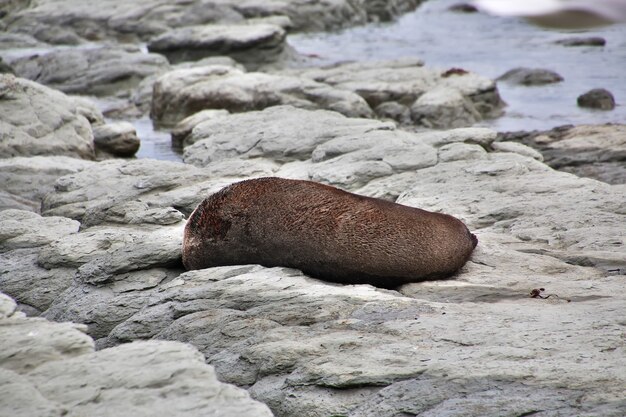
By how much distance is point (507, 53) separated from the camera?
64.6ft

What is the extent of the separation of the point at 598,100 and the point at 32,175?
27.4 ft

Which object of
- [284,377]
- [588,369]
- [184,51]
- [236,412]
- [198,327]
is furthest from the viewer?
[184,51]

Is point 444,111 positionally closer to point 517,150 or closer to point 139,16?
point 517,150

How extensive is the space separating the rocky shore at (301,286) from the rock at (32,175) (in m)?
0.03

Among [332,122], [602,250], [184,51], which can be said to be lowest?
[184,51]

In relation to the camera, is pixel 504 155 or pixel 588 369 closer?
pixel 588 369

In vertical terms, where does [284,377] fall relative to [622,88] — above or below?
above

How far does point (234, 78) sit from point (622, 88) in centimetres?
640

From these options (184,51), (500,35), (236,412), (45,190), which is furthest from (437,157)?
(500,35)

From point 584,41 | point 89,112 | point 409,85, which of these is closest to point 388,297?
point 89,112

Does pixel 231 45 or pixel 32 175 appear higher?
pixel 32 175

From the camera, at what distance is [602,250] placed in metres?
6.05

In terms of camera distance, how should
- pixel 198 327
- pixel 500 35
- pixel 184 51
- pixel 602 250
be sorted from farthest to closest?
pixel 500 35 < pixel 184 51 < pixel 602 250 < pixel 198 327

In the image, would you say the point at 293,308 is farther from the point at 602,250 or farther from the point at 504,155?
the point at 504,155
